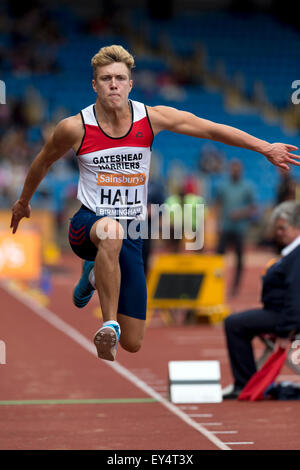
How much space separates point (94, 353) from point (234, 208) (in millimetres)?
4991

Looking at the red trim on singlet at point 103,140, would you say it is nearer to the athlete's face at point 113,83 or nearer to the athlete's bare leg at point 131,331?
the athlete's face at point 113,83

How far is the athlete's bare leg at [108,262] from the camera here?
5.62m

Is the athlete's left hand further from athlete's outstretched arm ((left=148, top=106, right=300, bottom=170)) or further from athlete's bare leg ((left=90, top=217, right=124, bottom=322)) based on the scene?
athlete's bare leg ((left=90, top=217, right=124, bottom=322))

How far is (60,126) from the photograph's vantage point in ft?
18.8

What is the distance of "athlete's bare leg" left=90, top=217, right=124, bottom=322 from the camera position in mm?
5617

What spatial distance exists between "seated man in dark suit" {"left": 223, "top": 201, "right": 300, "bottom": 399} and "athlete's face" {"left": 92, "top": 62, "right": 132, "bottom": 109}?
107 inches

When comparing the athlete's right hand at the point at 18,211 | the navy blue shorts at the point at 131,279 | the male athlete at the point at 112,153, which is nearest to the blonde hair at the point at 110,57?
the male athlete at the point at 112,153

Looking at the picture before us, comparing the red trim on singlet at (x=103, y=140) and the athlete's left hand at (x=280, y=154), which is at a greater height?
the red trim on singlet at (x=103, y=140)

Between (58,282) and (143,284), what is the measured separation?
1266 centimetres

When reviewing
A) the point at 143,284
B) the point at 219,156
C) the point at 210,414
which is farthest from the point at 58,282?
the point at 143,284

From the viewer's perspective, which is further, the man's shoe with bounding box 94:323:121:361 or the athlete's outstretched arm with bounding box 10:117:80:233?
the athlete's outstretched arm with bounding box 10:117:80:233

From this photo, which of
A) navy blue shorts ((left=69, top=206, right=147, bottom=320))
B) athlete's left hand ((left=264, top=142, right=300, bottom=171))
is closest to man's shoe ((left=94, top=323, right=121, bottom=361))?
navy blue shorts ((left=69, top=206, right=147, bottom=320))

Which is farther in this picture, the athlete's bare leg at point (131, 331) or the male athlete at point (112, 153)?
the athlete's bare leg at point (131, 331)

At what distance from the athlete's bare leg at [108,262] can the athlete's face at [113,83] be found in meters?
0.69
